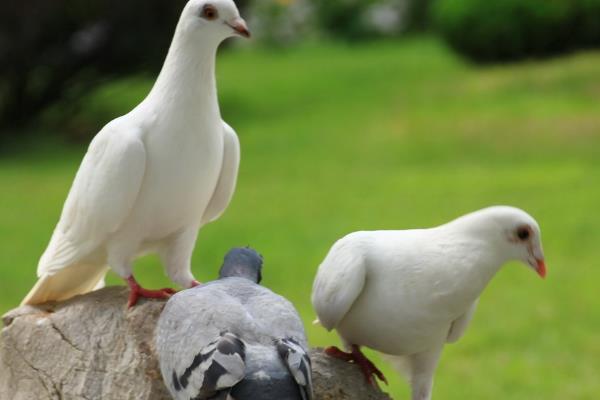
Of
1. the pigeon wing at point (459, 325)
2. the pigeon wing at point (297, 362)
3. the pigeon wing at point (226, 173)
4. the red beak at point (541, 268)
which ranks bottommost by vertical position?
the pigeon wing at point (459, 325)

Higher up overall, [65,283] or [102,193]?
[102,193]

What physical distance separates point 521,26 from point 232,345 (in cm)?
1695

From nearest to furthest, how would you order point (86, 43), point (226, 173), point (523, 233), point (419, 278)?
point (523, 233) < point (419, 278) < point (226, 173) < point (86, 43)

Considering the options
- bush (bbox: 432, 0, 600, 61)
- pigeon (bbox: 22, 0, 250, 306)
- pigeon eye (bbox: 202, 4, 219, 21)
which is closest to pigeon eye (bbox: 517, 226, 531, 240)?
pigeon (bbox: 22, 0, 250, 306)

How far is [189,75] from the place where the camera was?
148 inches

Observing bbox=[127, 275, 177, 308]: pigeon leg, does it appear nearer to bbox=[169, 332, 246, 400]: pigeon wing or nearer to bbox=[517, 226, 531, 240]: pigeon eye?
bbox=[169, 332, 246, 400]: pigeon wing

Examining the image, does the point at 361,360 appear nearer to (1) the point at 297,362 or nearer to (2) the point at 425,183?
(1) the point at 297,362

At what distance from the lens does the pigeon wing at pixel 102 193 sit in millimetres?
3682

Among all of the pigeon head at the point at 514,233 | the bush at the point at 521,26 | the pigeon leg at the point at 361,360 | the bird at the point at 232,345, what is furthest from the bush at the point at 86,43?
the pigeon head at the point at 514,233

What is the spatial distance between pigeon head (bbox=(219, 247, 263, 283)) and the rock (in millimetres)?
407

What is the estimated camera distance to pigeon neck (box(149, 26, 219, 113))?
3.74 meters

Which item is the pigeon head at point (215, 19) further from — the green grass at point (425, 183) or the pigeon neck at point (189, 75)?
the green grass at point (425, 183)

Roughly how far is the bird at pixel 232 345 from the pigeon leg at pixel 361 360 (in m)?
0.63

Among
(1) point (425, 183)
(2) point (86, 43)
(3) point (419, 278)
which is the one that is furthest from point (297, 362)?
(2) point (86, 43)
